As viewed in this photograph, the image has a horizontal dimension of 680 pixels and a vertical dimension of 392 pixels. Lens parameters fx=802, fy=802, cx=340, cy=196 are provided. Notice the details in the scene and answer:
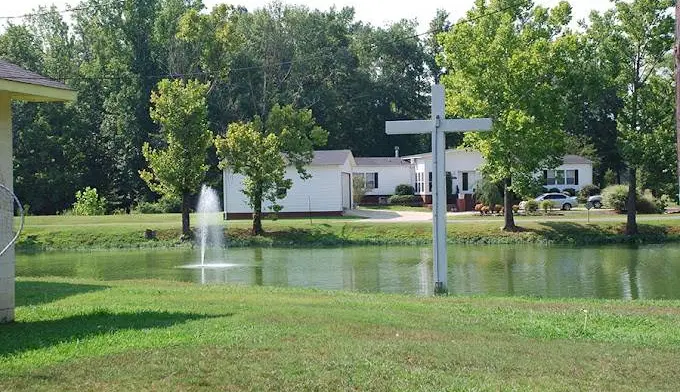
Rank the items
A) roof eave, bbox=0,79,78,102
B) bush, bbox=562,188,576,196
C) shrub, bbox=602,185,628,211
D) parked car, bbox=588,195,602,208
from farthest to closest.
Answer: bush, bbox=562,188,576,196 → parked car, bbox=588,195,602,208 → shrub, bbox=602,185,628,211 → roof eave, bbox=0,79,78,102

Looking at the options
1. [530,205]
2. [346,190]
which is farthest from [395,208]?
[530,205]

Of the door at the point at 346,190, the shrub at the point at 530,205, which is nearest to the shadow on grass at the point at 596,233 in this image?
the shrub at the point at 530,205

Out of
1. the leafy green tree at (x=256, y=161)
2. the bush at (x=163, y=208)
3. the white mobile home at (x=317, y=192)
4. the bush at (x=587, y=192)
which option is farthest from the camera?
the bush at (x=587, y=192)

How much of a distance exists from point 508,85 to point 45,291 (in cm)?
2527

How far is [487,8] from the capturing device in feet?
119

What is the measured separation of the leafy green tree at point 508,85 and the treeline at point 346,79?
0.06m

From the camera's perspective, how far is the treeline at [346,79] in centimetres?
3591

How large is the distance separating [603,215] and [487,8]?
13053 millimetres

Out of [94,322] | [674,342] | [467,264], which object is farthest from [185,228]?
[674,342]

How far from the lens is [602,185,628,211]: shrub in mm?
43531

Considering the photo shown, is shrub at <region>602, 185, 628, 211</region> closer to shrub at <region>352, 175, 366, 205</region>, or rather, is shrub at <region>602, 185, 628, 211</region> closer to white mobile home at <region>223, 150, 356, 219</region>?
white mobile home at <region>223, 150, 356, 219</region>

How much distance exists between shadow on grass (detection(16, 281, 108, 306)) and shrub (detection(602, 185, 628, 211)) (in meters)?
33.8

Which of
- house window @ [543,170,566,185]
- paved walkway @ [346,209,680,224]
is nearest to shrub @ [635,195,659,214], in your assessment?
paved walkway @ [346,209,680,224]

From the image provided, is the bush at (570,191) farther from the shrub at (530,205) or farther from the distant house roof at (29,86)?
the distant house roof at (29,86)
